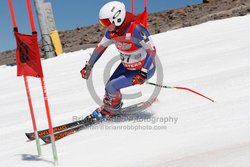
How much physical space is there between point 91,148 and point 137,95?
2085mm

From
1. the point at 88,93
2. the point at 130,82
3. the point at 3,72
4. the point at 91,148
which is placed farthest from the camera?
the point at 3,72

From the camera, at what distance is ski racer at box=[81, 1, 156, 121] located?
13.0 feet

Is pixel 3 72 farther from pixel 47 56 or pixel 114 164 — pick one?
pixel 114 164

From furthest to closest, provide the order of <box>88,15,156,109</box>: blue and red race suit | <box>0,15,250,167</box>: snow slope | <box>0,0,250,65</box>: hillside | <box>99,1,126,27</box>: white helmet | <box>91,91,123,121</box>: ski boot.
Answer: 1. <box>0,0,250,65</box>: hillside
2. <box>91,91,123,121</box>: ski boot
3. <box>88,15,156,109</box>: blue and red race suit
4. <box>99,1,126,27</box>: white helmet
5. <box>0,15,250,167</box>: snow slope

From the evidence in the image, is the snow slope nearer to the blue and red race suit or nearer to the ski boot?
the ski boot

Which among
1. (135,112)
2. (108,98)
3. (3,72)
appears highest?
(108,98)

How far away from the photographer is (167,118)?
403 centimetres

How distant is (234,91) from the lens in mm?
4504

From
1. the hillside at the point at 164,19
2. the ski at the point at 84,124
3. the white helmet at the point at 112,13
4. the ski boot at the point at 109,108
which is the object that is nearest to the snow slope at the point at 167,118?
the ski at the point at 84,124

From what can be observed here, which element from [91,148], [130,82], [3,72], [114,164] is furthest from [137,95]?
[3,72]

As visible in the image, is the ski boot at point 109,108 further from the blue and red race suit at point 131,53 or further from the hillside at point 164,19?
the hillside at point 164,19

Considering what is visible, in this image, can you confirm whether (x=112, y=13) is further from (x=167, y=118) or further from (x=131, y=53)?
(x=167, y=118)

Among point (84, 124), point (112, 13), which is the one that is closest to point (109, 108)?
point (84, 124)

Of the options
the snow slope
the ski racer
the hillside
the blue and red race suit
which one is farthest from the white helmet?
the hillside
